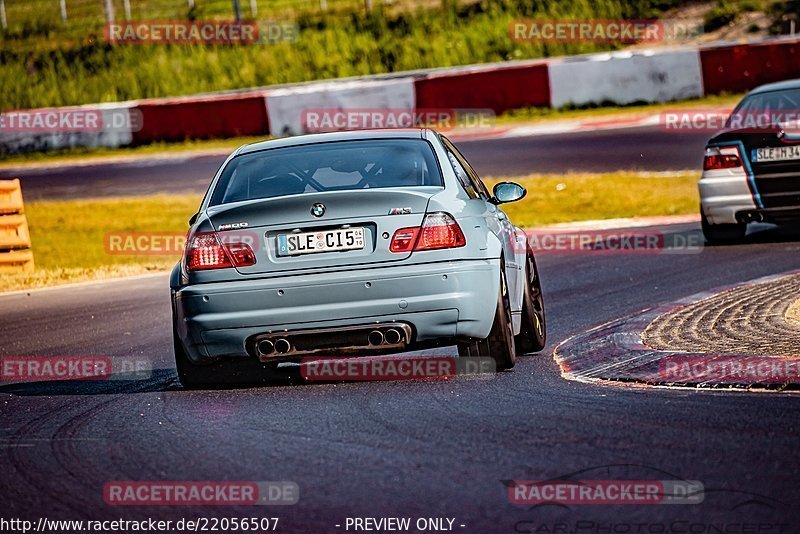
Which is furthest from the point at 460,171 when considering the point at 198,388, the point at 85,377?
the point at 85,377

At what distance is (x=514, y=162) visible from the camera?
81.1 ft

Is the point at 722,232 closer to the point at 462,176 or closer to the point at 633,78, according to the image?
the point at 462,176

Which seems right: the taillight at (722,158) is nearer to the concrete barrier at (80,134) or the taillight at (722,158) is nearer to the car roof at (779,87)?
the car roof at (779,87)

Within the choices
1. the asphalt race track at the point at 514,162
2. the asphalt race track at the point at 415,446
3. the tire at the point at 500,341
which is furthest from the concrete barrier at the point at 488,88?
the tire at the point at 500,341

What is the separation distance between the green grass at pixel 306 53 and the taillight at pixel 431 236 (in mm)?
33573

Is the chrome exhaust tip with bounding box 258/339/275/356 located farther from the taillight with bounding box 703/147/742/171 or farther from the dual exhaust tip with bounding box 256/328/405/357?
the taillight with bounding box 703/147/742/171

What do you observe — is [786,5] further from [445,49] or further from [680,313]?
[680,313]

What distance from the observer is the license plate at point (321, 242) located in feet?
24.5

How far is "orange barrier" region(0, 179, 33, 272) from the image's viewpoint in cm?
1700

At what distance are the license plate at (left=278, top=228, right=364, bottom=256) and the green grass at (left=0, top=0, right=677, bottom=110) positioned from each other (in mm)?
33732

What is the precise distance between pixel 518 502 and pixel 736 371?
2.41 metres

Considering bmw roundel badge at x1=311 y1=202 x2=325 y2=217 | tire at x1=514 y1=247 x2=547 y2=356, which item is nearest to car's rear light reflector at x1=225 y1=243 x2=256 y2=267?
bmw roundel badge at x1=311 y1=202 x2=325 y2=217

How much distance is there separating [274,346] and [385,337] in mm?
560

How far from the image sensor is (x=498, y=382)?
24.9 ft
